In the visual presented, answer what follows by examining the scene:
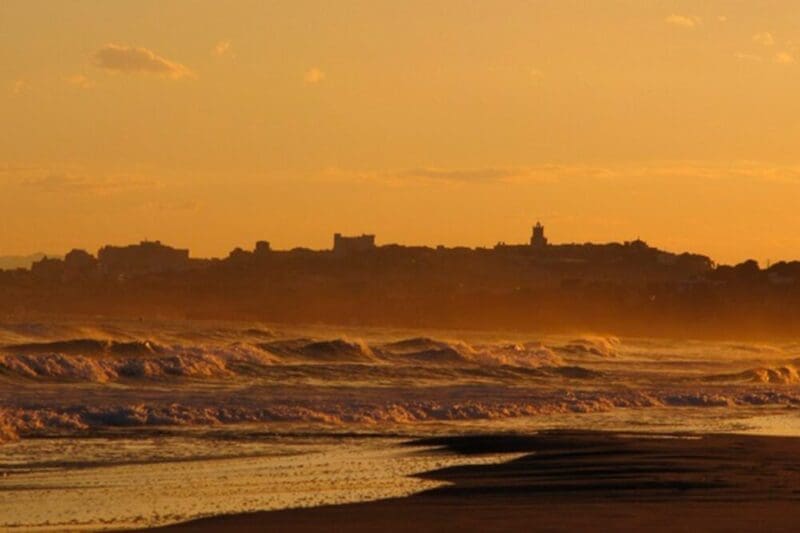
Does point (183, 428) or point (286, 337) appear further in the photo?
point (286, 337)

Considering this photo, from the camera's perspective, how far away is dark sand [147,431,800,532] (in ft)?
44.3

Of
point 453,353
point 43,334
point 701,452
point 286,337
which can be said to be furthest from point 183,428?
point 286,337

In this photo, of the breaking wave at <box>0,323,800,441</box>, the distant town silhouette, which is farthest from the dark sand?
the distant town silhouette

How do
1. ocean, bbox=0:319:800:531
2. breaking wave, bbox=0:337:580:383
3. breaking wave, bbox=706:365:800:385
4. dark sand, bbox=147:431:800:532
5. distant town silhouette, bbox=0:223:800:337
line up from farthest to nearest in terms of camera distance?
distant town silhouette, bbox=0:223:800:337 → breaking wave, bbox=706:365:800:385 → breaking wave, bbox=0:337:580:383 → ocean, bbox=0:319:800:531 → dark sand, bbox=147:431:800:532

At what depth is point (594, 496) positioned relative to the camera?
15.5 meters

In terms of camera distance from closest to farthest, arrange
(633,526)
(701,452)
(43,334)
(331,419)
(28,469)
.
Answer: (633,526) < (28,469) < (701,452) < (331,419) < (43,334)

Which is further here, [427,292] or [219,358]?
[427,292]

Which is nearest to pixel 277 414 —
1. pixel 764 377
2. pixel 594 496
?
pixel 594 496

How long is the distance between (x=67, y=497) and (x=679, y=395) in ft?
63.2

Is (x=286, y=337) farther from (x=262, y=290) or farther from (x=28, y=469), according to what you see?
(x=262, y=290)

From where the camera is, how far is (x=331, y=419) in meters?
24.5

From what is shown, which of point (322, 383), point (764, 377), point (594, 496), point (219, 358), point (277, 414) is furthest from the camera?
point (764, 377)

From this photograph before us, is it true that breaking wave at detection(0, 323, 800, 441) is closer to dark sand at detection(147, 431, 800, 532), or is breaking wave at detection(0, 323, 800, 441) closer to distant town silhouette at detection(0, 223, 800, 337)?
dark sand at detection(147, 431, 800, 532)

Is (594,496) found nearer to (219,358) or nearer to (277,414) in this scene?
(277,414)
